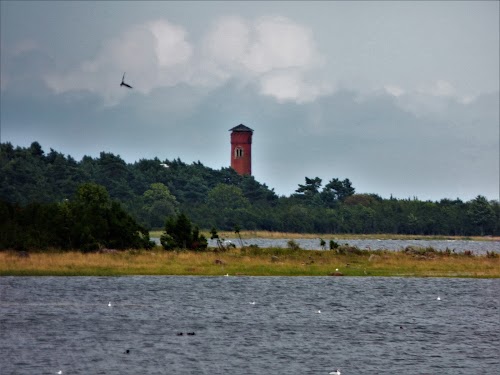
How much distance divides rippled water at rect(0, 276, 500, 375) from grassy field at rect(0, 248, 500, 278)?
0.86 metres

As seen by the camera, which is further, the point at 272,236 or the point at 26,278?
the point at 272,236

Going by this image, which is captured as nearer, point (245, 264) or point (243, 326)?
point (243, 326)

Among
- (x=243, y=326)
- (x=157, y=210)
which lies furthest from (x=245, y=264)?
(x=157, y=210)

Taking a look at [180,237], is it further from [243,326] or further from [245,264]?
[243,326]

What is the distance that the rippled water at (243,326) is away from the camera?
1432 inches

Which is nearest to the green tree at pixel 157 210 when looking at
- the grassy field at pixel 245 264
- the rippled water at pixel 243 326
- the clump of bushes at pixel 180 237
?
the clump of bushes at pixel 180 237

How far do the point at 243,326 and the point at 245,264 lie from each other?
2729cm

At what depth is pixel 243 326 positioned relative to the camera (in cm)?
4616

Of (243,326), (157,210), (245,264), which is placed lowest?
(243,326)

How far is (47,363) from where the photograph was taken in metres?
35.5

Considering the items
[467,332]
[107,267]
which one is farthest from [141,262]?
[467,332]

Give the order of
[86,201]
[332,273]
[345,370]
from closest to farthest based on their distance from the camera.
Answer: [345,370], [332,273], [86,201]

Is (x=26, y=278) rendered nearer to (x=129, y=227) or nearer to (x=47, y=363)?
(x=129, y=227)

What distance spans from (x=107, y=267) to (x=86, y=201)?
2267 centimetres
